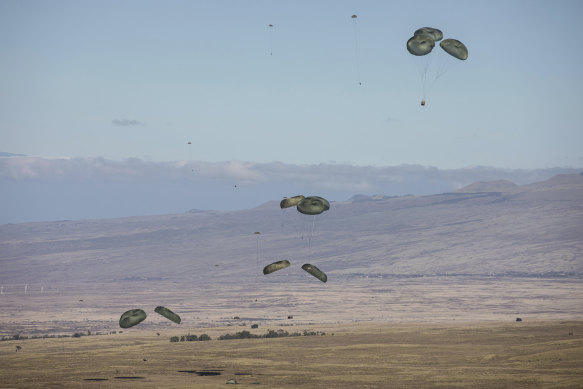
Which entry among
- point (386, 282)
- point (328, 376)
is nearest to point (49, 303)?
point (386, 282)

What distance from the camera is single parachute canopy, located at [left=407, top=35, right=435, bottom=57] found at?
1518 inches

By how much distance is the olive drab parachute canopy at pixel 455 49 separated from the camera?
40.0 metres

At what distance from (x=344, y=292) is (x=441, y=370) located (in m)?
121

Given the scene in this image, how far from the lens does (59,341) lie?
70.9 metres

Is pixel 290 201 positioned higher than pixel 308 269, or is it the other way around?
pixel 290 201

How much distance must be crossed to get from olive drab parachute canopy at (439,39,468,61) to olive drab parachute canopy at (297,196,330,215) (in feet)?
31.8

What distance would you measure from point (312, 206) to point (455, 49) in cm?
1055

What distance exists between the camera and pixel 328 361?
1934 inches

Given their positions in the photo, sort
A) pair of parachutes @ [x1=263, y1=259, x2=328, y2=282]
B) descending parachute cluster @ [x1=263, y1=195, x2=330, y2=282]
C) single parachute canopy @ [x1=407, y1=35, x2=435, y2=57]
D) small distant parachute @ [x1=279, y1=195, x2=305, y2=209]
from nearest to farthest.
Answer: single parachute canopy @ [x1=407, y1=35, x2=435, y2=57] < descending parachute cluster @ [x1=263, y1=195, x2=330, y2=282] < pair of parachutes @ [x1=263, y1=259, x2=328, y2=282] < small distant parachute @ [x1=279, y1=195, x2=305, y2=209]

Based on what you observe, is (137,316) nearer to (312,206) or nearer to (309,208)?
(309,208)

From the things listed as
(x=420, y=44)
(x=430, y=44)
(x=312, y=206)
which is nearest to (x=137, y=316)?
(x=312, y=206)

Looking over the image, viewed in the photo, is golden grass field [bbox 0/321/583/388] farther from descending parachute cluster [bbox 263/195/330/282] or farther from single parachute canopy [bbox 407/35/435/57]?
single parachute canopy [bbox 407/35/435/57]

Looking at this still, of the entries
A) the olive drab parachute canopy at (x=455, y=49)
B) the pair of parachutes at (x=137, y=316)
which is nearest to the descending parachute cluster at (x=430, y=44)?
the olive drab parachute canopy at (x=455, y=49)

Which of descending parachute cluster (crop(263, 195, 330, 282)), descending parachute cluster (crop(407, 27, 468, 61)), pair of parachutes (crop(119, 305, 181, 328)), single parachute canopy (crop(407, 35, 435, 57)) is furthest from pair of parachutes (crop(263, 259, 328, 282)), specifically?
descending parachute cluster (crop(407, 27, 468, 61))
